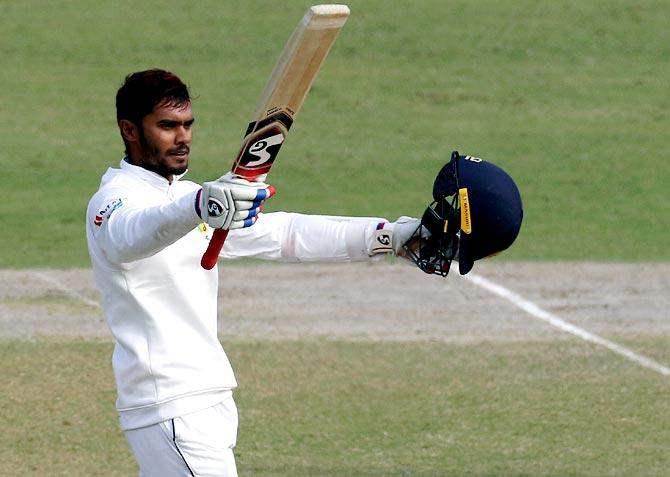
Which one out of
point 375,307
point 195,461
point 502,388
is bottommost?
point 375,307

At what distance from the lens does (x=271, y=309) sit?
1192 cm

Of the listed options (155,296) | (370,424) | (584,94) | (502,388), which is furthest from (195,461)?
(584,94)

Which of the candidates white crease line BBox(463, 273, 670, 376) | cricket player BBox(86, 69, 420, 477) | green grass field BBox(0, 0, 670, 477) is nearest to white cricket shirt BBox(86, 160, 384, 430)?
cricket player BBox(86, 69, 420, 477)

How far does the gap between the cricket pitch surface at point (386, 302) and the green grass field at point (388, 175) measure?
1.26 feet

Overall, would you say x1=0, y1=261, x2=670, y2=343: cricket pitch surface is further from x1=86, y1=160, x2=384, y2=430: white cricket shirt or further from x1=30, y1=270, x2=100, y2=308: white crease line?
x1=86, y1=160, x2=384, y2=430: white cricket shirt

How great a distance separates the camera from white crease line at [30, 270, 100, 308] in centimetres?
1209

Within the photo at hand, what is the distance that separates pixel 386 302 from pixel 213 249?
7034 mm

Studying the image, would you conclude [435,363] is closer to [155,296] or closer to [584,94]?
[155,296]

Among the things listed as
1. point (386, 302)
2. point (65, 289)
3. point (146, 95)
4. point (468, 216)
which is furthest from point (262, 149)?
point (65, 289)

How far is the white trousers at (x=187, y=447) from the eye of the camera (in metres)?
5.43

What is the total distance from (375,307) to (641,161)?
6.25 m

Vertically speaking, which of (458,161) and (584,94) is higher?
(458,161)

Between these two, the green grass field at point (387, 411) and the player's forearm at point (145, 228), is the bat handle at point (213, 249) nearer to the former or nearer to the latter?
the player's forearm at point (145, 228)

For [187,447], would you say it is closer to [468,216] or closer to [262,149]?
[262,149]
